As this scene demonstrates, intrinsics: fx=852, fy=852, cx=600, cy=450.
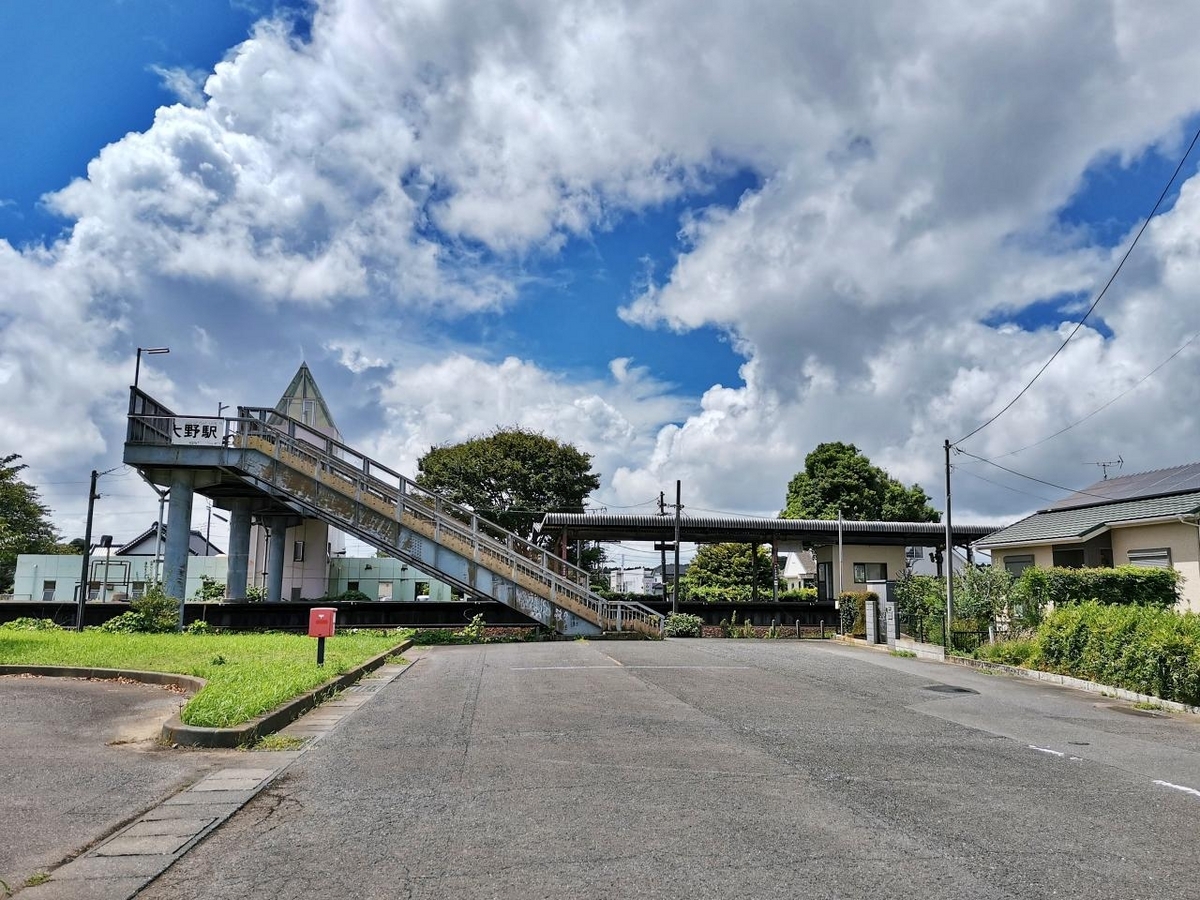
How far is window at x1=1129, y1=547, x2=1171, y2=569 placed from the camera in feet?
70.0

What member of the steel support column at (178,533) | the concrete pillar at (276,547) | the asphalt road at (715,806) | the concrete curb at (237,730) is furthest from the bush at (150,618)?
the concrete curb at (237,730)

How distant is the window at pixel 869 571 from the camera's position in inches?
1638

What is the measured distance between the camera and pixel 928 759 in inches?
312

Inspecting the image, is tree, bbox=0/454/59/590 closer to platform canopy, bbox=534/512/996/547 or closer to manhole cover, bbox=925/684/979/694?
platform canopy, bbox=534/512/996/547

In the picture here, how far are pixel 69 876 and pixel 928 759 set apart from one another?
682cm

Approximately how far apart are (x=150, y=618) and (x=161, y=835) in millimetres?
20778

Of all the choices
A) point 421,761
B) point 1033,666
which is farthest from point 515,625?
point 421,761

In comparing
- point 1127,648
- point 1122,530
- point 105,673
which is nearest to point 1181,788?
point 1127,648

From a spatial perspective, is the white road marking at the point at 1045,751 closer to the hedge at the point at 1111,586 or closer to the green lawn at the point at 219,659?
the green lawn at the point at 219,659

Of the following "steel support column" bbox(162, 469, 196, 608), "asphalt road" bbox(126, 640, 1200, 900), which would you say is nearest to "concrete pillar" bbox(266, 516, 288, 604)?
→ "steel support column" bbox(162, 469, 196, 608)

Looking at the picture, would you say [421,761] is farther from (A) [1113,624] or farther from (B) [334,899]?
(A) [1113,624]

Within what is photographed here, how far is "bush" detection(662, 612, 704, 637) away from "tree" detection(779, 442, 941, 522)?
91.2 feet

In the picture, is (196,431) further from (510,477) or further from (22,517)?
(22,517)

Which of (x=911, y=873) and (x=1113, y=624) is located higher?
(x=1113, y=624)
